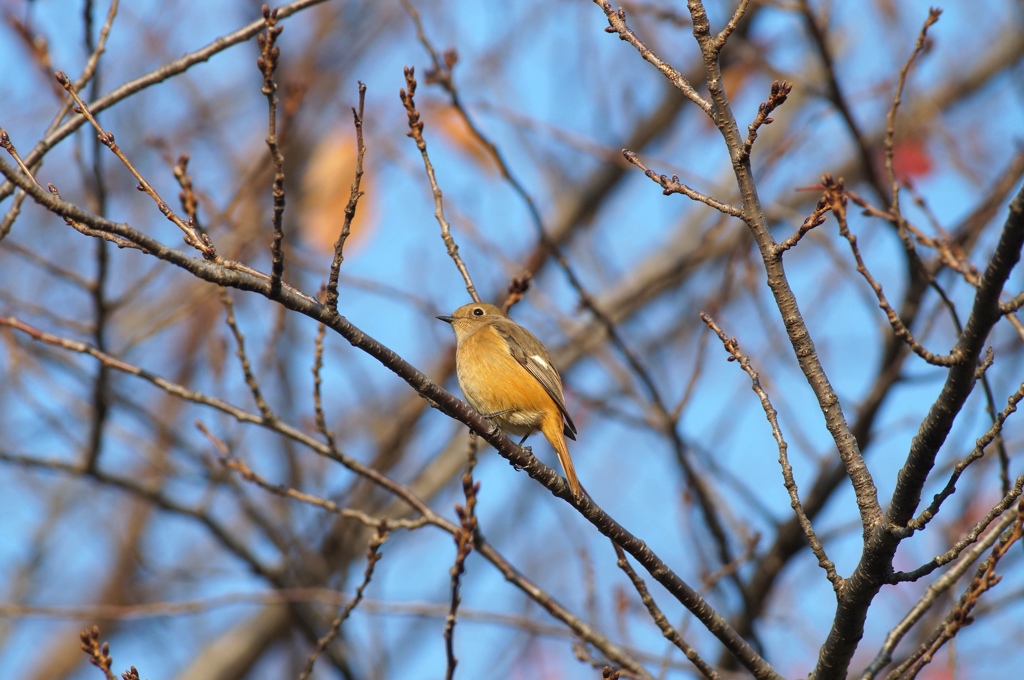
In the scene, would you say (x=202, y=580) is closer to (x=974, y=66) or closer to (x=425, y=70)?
(x=425, y=70)

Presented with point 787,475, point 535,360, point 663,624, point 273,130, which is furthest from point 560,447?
point 273,130

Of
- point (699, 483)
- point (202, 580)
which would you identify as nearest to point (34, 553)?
point (202, 580)

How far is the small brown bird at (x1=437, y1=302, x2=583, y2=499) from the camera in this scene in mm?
4848

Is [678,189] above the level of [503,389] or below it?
below

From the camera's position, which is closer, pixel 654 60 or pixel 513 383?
pixel 654 60

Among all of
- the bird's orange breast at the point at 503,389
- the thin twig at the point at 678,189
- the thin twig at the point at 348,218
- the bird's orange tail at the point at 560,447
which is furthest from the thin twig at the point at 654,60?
the bird's orange breast at the point at 503,389

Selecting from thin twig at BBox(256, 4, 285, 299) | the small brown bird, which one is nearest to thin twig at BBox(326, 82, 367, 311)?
thin twig at BBox(256, 4, 285, 299)

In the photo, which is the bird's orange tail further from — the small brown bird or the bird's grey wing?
the bird's grey wing

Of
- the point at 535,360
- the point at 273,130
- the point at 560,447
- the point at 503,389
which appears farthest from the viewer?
the point at 535,360

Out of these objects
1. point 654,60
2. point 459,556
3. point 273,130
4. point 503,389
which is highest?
point 503,389

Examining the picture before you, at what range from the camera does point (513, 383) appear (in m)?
4.89

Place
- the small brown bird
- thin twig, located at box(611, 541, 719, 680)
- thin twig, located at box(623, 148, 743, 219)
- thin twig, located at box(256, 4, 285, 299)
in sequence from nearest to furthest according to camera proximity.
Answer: thin twig, located at box(256, 4, 285, 299) < thin twig, located at box(623, 148, 743, 219) < thin twig, located at box(611, 541, 719, 680) < the small brown bird

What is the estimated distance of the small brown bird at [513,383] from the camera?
191 inches

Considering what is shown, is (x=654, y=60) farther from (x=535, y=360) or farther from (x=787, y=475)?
(x=535, y=360)
